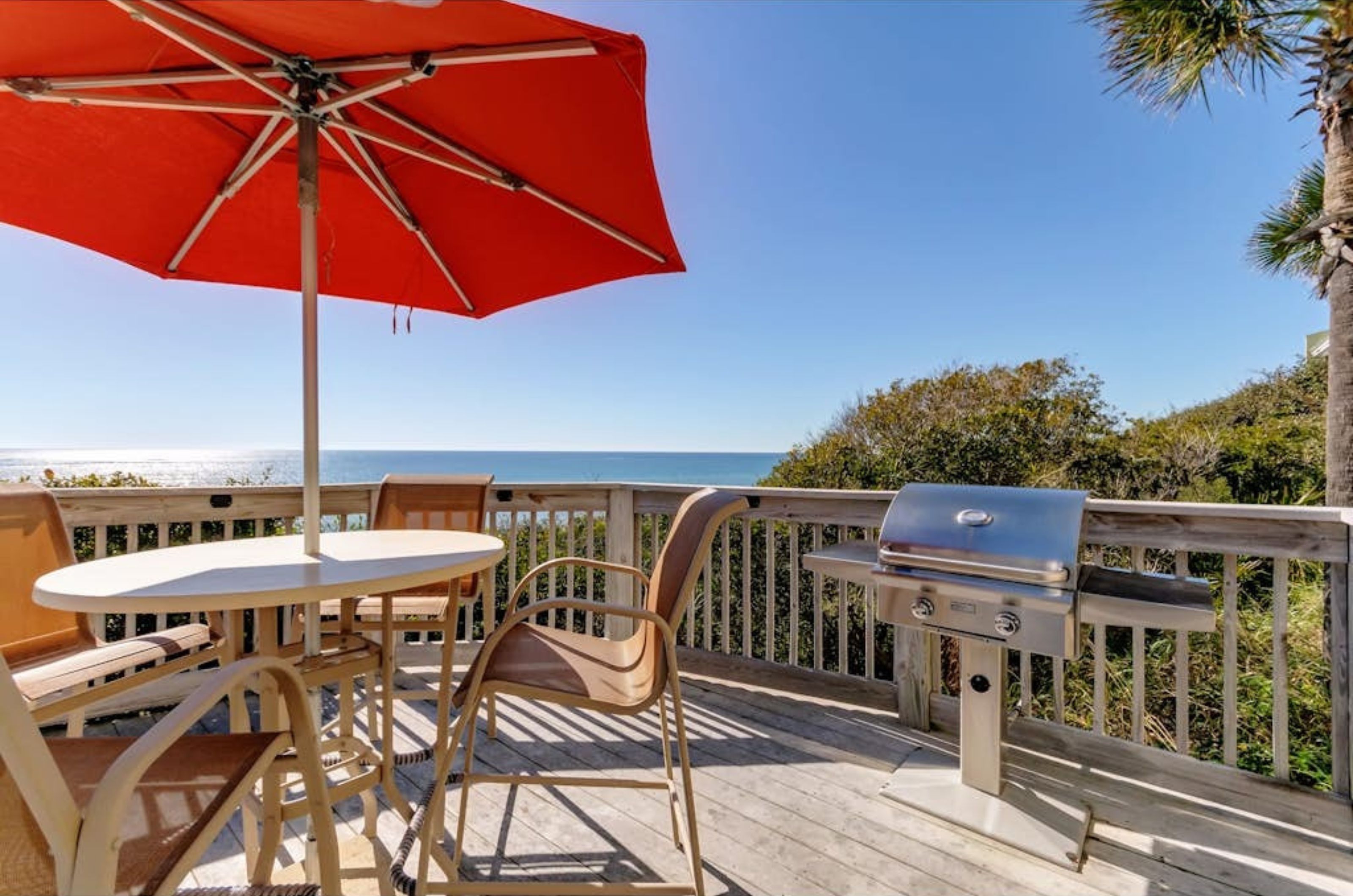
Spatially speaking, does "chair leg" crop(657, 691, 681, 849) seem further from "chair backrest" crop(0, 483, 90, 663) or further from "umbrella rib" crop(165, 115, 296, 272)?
"umbrella rib" crop(165, 115, 296, 272)

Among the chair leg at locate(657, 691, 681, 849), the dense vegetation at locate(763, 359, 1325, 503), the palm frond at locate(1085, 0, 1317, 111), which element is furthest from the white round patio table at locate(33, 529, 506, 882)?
the palm frond at locate(1085, 0, 1317, 111)

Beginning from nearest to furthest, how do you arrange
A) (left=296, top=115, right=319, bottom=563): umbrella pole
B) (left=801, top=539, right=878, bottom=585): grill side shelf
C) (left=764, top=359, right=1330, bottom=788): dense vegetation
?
(left=296, top=115, right=319, bottom=563): umbrella pole, (left=801, top=539, right=878, bottom=585): grill side shelf, (left=764, top=359, right=1330, bottom=788): dense vegetation

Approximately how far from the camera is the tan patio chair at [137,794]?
2.25ft

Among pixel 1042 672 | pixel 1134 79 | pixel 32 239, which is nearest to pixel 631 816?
pixel 32 239

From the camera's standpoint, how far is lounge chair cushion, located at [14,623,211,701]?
61.2 inches

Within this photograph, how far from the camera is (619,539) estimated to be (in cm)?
351

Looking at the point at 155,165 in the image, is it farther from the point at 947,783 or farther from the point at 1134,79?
the point at 1134,79

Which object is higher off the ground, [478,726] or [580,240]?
[580,240]

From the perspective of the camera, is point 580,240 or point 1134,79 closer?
point 580,240

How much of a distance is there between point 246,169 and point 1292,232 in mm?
8173

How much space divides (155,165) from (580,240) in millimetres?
1362

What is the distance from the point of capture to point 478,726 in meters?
2.75

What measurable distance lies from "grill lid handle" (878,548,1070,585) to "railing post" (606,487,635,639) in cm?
176

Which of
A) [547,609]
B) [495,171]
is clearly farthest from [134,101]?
[547,609]
